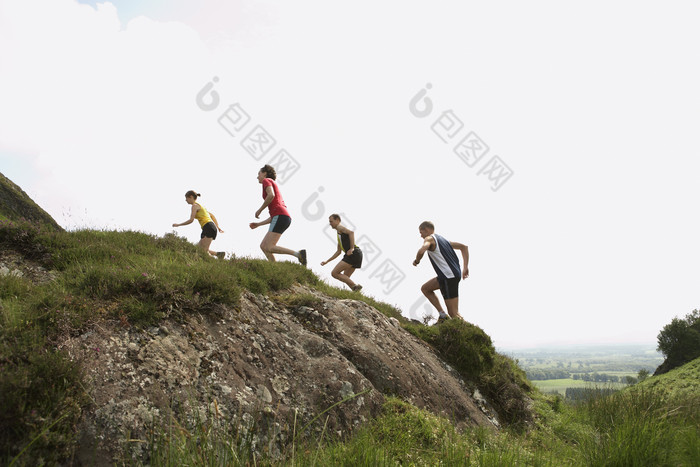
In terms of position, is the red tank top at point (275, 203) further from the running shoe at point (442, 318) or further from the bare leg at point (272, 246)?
the running shoe at point (442, 318)

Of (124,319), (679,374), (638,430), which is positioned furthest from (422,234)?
(679,374)

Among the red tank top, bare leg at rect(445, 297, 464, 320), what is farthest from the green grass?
the red tank top

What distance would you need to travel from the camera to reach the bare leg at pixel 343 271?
427 inches

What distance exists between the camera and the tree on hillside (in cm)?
2784

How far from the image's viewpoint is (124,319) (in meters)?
4.00

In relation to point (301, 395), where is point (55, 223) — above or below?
below

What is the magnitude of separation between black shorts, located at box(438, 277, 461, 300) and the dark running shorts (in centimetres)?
420

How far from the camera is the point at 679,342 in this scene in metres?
29.3

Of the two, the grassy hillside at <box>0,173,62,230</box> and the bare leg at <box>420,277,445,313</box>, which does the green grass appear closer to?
the bare leg at <box>420,277,445,313</box>

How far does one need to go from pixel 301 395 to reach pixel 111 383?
1989mm

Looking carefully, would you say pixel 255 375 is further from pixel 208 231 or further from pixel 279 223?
pixel 208 231

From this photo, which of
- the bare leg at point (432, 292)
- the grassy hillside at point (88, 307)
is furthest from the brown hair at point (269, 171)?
the bare leg at point (432, 292)

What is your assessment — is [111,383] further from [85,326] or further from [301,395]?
[301,395]

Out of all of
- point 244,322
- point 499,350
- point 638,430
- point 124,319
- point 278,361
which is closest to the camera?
point 638,430
